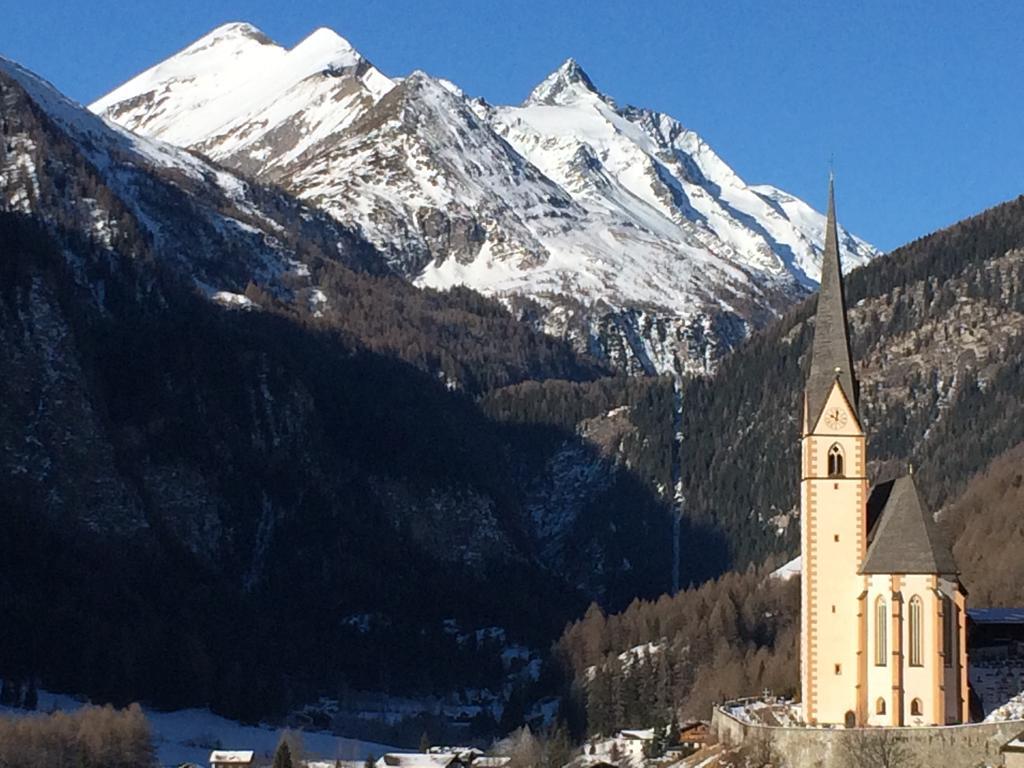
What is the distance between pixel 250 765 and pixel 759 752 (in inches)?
2823

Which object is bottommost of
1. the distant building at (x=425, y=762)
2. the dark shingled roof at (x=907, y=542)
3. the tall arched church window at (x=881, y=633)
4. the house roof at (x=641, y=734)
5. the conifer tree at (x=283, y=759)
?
the conifer tree at (x=283, y=759)

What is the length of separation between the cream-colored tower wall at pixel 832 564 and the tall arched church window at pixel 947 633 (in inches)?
173

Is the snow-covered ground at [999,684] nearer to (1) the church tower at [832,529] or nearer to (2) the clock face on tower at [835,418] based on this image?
(1) the church tower at [832,529]

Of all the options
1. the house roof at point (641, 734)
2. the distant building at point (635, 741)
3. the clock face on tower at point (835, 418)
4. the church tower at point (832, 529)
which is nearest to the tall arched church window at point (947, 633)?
the church tower at point (832, 529)

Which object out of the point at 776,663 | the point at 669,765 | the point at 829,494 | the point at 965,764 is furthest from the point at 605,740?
the point at 965,764

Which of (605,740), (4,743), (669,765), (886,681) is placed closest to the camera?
(886,681)

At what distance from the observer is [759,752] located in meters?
134

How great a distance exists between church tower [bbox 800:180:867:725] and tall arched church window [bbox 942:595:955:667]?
14.1 ft

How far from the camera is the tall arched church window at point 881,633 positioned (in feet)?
451

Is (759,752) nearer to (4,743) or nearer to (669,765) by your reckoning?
(669,765)

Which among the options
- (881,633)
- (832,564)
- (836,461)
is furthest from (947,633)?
(836,461)

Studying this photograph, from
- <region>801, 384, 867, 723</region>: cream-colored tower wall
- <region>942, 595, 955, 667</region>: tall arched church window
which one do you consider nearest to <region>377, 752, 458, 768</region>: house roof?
<region>801, 384, 867, 723</region>: cream-colored tower wall

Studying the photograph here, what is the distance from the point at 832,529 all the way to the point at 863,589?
3742 mm

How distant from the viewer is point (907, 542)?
454ft
